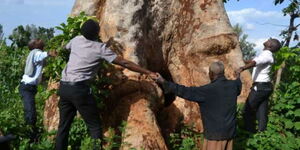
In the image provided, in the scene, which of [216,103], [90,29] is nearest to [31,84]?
[90,29]

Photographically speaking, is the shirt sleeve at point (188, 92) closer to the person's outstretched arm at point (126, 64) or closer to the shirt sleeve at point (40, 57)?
the person's outstretched arm at point (126, 64)

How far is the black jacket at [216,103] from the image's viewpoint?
564 centimetres

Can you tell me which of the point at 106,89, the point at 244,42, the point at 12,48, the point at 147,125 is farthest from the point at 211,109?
the point at 244,42

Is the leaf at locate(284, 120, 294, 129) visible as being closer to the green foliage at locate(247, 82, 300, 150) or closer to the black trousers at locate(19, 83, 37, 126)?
the green foliage at locate(247, 82, 300, 150)

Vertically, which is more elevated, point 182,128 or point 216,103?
point 216,103

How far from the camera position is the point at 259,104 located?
7.67 m

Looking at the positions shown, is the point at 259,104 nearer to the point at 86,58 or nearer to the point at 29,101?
the point at 86,58

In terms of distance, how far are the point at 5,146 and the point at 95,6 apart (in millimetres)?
5202

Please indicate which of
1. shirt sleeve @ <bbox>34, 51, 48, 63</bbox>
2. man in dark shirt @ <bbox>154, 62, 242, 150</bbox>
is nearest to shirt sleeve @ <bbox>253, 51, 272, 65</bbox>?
man in dark shirt @ <bbox>154, 62, 242, 150</bbox>

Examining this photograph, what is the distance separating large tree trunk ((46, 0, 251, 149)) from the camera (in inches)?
265

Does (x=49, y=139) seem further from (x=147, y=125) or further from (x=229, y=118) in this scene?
(x=229, y=118)

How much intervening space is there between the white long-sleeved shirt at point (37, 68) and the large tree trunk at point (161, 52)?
37.2 inches

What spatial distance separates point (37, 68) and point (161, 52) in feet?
7.01

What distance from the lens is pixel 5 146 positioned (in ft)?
8.98
